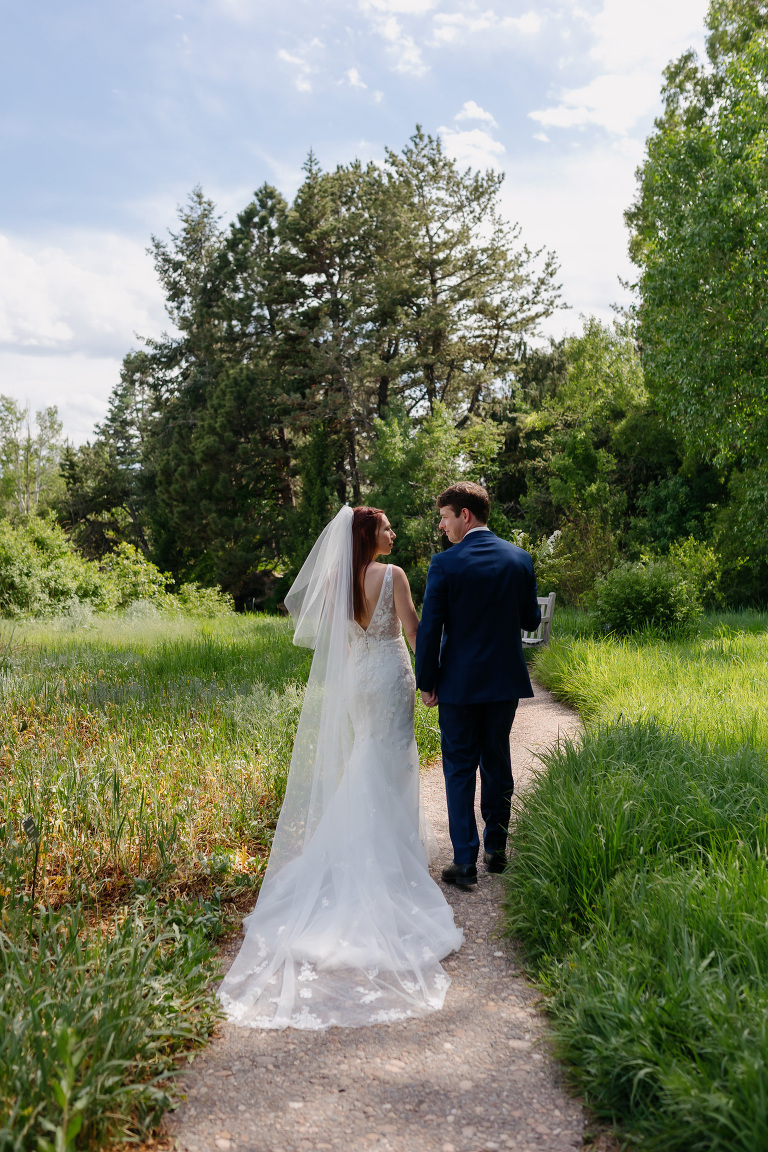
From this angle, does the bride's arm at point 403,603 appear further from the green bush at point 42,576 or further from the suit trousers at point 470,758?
the green bush at point 42,576

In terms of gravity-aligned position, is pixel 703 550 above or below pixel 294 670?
above

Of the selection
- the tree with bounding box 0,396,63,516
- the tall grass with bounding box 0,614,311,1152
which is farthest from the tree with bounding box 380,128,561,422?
the tree with bounding box 0,396,63,516

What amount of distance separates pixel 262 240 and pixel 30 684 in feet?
96.1

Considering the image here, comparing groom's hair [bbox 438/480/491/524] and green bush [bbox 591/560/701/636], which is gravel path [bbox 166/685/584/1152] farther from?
green bush [bbox 591/560/701/636]

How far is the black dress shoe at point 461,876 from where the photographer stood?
4.16 meters

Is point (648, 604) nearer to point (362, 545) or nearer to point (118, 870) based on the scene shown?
point (362, 545)

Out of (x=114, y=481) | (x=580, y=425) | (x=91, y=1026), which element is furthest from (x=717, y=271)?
(x=114, y=481)

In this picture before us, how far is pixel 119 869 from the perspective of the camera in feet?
13.3

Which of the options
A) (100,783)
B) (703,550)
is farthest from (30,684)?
(703,550)

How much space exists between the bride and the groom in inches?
9.4

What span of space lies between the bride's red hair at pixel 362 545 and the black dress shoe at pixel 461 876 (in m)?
1.57

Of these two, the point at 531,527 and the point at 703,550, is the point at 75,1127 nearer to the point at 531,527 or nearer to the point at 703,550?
the point at 703,550

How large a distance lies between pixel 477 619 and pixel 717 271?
39.0 feet

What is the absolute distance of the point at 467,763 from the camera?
4.25 m
